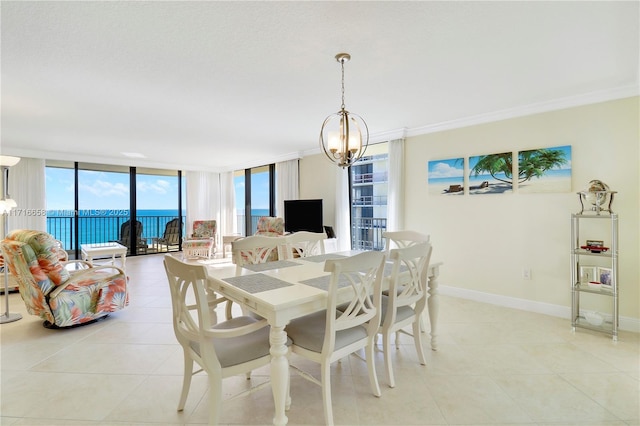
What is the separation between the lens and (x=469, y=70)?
2.50 meters

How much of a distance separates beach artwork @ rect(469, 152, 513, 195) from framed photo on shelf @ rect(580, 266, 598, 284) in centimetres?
106

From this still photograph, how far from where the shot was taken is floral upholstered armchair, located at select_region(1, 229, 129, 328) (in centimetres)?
268

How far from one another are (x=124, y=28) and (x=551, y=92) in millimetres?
3717

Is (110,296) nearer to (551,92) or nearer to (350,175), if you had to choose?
(350,175)

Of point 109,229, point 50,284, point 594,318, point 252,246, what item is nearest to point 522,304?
point 594,318

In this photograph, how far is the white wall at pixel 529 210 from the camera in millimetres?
2867

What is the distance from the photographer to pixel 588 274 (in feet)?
9.76

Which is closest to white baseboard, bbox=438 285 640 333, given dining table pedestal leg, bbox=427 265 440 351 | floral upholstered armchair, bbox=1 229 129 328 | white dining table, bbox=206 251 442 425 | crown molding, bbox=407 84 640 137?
dining table pedestal leg, bbox=427 265 440 351

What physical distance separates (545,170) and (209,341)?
3.70 m

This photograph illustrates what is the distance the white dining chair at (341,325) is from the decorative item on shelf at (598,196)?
2476mm

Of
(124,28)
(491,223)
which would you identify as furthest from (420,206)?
(124,28)

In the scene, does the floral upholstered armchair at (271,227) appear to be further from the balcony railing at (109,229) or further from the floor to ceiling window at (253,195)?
the balcony railing at (109,229)

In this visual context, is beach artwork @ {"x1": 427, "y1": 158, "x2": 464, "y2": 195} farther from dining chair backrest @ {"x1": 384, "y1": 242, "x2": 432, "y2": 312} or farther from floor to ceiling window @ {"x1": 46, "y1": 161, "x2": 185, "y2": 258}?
floor to ceiling window @ {"x1": 46, "y1": 161, "x2": 185, "y2": 258}

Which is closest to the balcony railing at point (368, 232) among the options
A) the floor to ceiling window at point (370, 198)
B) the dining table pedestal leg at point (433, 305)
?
the floor to ceiling window at point (370, 198)
